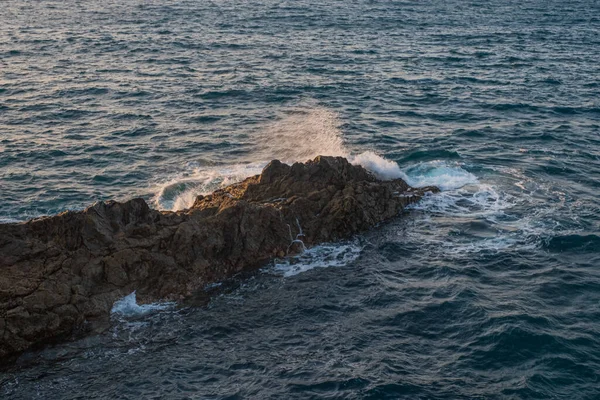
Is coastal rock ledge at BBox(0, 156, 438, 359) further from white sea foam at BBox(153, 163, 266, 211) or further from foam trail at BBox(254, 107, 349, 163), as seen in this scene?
foam trail at BBox(254, 107, 349, 163)

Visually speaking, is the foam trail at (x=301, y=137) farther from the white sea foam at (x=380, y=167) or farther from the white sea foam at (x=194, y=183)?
the white sea foam at (x=380, y=167)

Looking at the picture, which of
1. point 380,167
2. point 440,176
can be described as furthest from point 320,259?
point 440,176

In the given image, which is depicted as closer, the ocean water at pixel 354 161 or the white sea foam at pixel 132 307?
the ocean water at pixel 354 161

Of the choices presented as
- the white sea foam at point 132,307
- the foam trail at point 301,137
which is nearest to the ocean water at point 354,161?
the white sea foam at point 132,307

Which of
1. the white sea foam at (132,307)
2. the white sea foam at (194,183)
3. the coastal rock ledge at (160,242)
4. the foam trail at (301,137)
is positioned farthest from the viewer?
the foam trail at (301,137)

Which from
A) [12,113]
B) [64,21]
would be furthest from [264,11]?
[12,113]
